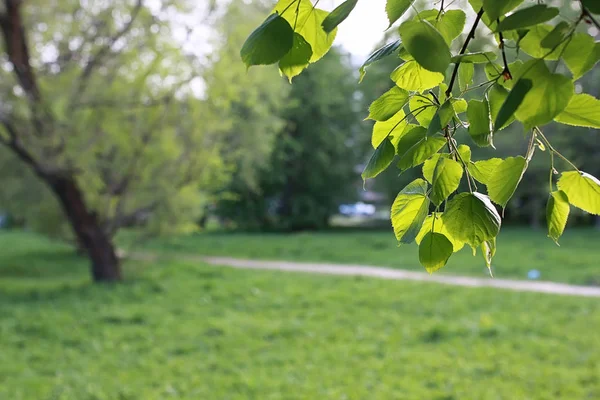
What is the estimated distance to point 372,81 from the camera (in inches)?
787

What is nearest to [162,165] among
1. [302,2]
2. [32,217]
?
[32,217]

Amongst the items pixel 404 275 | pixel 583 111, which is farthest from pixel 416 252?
pixel 583 111

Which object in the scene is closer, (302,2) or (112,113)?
(302,2)

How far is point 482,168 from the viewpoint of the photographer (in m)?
0.86

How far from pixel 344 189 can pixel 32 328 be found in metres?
18.3

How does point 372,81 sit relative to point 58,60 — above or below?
above

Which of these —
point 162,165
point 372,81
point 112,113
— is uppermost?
point 372,81

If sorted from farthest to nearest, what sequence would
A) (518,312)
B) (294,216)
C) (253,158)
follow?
(294,216) → (253,158) → (518,312)

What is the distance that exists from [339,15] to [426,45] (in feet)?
0.38

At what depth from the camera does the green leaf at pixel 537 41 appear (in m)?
0.59

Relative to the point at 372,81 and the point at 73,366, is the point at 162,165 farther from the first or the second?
the point at 372,81

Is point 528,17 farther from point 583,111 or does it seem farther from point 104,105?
point 104,105

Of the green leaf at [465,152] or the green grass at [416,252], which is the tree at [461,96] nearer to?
the green leaf at [465,152]

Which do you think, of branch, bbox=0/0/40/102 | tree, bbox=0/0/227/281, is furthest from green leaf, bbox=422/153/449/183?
branch, bbox=0/0/40/102
